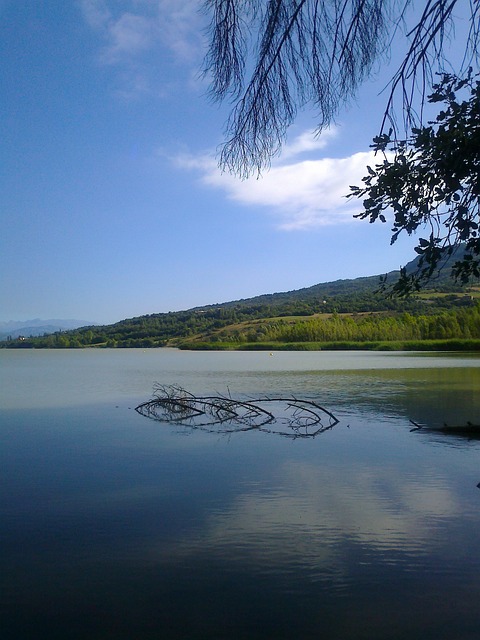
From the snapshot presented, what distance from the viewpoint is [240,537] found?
16.2 feet

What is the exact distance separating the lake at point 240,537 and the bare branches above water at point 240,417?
1033 mm

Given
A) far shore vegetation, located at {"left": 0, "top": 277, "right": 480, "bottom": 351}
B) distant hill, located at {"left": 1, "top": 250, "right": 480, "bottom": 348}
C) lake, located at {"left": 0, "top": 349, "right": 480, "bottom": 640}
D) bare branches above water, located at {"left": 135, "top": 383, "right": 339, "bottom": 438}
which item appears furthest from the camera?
distant hill, located at {"left": 1, "top": 250, "right": 480, "bottom": 348}

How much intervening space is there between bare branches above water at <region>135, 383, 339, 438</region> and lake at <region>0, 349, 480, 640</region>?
1.03m

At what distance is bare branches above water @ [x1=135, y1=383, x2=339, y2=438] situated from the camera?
37.2 ft

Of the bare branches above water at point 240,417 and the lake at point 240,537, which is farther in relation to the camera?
the bare branches above water at point 240,417

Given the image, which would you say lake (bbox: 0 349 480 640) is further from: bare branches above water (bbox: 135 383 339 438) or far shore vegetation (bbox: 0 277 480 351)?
far shore vegetation (bbox: 0 277 480 351)

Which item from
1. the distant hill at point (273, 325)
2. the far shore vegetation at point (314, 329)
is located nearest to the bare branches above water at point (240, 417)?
the far shore vegetation at point (314, 329)

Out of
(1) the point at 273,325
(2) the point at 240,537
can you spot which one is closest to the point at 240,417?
(2) the point at 240,537

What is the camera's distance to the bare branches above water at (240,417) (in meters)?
11.3

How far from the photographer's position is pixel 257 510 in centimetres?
573

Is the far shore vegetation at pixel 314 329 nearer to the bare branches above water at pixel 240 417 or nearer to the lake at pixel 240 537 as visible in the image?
the bare branches above water at pixel 240 417

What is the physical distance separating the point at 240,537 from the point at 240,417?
7.35 meters

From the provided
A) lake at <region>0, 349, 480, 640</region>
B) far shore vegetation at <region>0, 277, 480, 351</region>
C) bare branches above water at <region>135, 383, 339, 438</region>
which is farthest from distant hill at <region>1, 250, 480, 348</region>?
lake at <region>0, 349, 480, 640</region>

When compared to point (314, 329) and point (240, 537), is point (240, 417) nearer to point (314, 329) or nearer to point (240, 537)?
point (240, 537)
